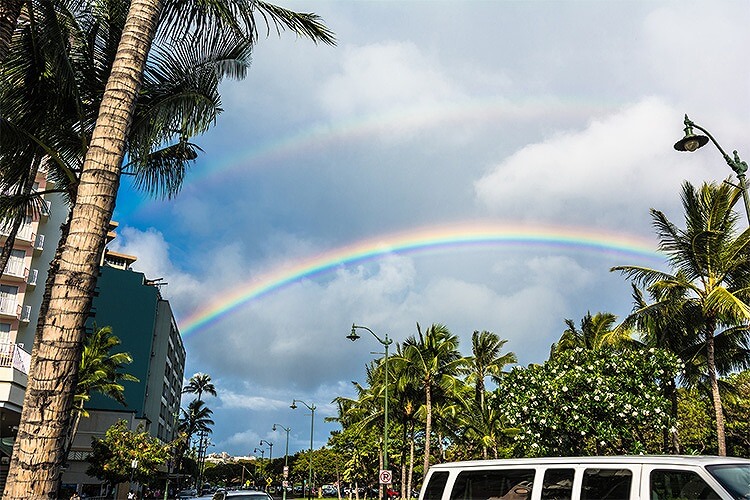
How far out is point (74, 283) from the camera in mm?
5887

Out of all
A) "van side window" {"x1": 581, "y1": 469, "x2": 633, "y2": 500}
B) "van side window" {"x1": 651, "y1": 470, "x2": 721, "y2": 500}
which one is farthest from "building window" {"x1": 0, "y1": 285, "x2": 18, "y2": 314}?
"van side window" {"x1": 651, "y1": 470, "x2": 721, "y2": 500}

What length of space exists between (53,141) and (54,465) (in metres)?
8.86

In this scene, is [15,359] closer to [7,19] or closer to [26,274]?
[7,19]

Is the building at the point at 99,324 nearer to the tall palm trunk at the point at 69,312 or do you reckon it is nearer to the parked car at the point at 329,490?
the tall palm trunk at the point at 69,312

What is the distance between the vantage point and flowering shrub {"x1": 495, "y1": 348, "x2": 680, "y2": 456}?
2452cm

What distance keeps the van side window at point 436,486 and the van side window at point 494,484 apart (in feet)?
0.77

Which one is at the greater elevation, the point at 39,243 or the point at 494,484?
the point at 39,243

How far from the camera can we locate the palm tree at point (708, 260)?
20.2 metres

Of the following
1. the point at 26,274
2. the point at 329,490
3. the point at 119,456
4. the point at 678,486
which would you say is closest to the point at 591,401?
the point at 678,486

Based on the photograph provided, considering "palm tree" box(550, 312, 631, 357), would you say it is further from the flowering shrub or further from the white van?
the white van

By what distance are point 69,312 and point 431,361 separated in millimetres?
30451

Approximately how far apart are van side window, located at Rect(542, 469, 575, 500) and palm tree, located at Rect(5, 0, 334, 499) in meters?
5.33

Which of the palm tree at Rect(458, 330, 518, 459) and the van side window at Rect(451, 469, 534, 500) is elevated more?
the palm tree at Rect(458, 330, 518, 459)

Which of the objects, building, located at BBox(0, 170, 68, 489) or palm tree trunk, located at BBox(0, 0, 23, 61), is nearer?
palm tree trunk, located at BBox(0, 0, 23, 61)
